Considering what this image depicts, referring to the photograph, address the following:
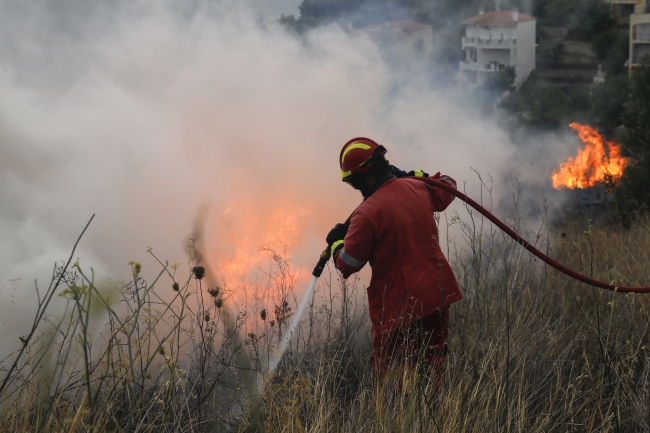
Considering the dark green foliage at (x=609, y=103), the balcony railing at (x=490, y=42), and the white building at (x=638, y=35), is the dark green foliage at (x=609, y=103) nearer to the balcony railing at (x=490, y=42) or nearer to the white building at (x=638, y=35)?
the white building at (x=638, y=35)

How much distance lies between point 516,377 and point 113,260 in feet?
14.5

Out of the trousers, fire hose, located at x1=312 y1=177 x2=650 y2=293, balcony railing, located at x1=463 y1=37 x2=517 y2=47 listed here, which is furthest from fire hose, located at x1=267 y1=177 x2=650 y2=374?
balcony railing, located at x1=463 y1=37 x2=517 y2=47

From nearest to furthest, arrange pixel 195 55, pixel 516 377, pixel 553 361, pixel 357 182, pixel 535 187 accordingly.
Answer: pixel 516 377, pixel 553 361, pixel 357 182, pixel 195 55, pixel 535 187

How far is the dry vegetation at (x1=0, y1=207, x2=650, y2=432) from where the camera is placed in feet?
7.63

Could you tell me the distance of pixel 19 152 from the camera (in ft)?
22.0

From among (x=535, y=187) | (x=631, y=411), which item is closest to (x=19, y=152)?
(x=631, y=411)

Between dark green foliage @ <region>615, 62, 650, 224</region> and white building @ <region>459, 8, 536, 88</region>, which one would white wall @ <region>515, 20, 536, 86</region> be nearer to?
white building @ <region>459, 8, 536, 88</region>

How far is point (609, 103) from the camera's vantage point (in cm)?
2172

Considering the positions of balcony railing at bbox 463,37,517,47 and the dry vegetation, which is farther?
balcony railing at bbox 463,37,517,47

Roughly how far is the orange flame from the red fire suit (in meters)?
12.3

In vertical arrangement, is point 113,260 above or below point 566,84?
below

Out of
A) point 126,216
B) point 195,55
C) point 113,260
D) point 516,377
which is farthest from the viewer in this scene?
point 195,55

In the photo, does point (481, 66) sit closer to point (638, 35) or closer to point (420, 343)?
point (638, 35)

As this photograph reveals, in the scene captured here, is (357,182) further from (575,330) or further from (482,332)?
(575,330)
